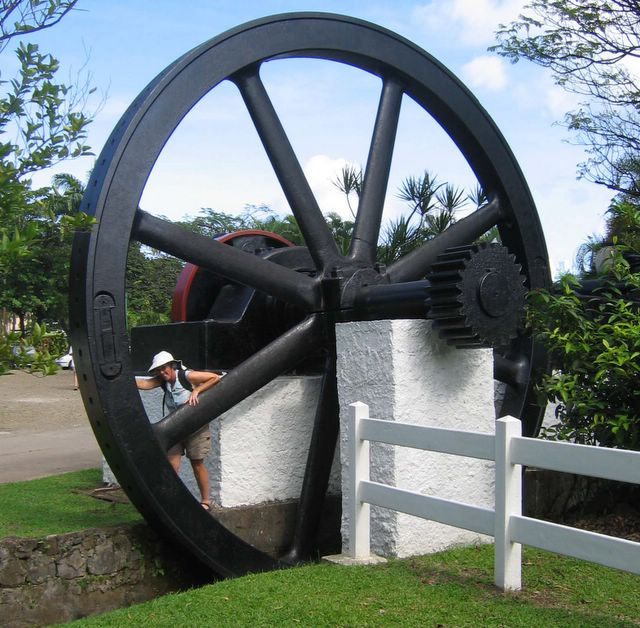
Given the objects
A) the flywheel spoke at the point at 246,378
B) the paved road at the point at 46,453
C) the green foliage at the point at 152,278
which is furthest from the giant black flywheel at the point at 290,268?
the green foliage at the point at 152,278

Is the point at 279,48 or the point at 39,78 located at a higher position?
the point at 279,48

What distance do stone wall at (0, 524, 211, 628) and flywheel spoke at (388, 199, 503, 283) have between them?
265 cm

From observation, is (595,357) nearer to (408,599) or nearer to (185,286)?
(408,599)

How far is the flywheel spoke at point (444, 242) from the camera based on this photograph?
7090 mm

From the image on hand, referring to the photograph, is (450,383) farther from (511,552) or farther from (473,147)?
(473,147)

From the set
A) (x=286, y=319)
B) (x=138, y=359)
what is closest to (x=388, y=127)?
(x=286, y=319)

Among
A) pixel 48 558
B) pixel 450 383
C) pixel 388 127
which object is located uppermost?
pixel 388 127

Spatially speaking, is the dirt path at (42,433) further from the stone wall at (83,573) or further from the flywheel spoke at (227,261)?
the flywheel spoke at (227,261)

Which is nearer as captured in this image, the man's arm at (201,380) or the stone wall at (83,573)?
the stone wall at (83,573)

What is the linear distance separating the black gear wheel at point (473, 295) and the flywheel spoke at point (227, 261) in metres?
1.05

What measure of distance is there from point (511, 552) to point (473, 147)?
3.83 meters

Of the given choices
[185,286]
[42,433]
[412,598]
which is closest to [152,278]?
[42,433]

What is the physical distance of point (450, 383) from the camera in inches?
240

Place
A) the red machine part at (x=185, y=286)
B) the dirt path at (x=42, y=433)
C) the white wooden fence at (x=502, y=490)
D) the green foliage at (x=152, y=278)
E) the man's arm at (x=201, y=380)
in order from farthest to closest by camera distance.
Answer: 1. the green foliage at (x=152, y=278)
2. the dirt path at (x=42, y=433)
3. the red machine part at (x=185, y=286)
4. the man's arm at (x=201, y=380)
5. the white wooden fence at (x=502, y=490)
